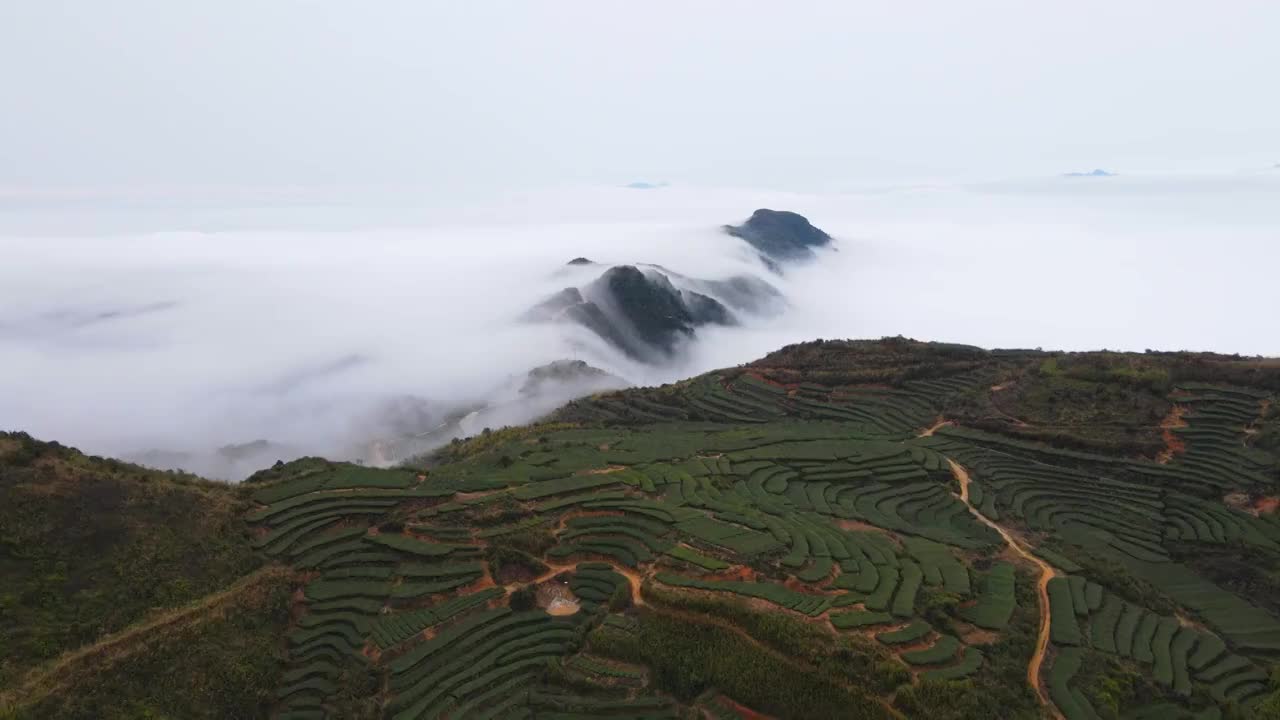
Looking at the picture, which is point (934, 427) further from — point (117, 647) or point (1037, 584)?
point (117, 647)

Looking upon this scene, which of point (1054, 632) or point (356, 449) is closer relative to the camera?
point (1054, 632)

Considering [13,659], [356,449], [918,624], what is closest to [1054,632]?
[918,624]

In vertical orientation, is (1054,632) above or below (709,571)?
below

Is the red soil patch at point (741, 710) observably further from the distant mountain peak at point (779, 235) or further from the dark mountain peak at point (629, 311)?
the distant mountain peak at point (779, 235)

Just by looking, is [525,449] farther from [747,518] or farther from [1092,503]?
[1092,503]

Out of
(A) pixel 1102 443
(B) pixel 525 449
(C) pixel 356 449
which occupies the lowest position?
(C) pixel 356 449

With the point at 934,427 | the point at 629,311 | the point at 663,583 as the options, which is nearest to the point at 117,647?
the point at 663,583
